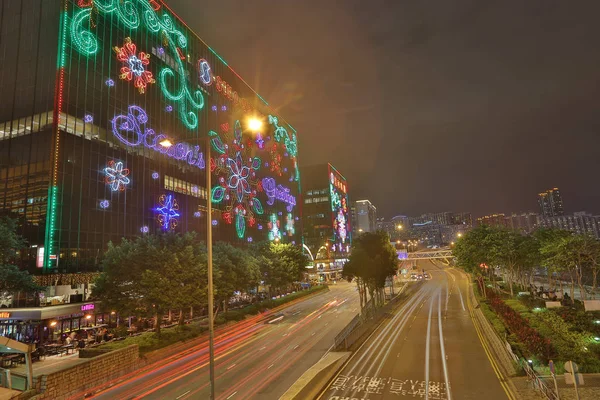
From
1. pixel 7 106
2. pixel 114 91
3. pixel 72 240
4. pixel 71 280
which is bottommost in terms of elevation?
pixel 71 280

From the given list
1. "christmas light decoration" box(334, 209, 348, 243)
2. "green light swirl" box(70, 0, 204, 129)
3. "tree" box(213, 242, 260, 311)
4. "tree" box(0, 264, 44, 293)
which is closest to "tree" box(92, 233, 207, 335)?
"tree" box(0, 264, 44, 293)

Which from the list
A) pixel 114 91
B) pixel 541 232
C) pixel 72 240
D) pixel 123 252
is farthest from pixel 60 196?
pixel 541 232

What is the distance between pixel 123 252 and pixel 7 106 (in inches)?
1061

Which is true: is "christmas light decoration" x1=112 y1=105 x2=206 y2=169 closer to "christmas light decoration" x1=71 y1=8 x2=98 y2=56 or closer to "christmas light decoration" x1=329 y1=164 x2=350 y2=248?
"christmas light decoration" x1=71 y1=8 x2=98 y2=56

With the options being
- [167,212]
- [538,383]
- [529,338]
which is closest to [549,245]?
[529,338]

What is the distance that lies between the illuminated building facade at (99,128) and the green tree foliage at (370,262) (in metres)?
22.3

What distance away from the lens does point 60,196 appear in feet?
137

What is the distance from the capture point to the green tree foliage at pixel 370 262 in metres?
48.7

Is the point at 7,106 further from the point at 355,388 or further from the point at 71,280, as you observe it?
the point at 355,388

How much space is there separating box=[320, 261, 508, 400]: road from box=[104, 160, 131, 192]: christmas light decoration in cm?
3737

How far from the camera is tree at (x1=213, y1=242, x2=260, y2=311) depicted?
43250mm

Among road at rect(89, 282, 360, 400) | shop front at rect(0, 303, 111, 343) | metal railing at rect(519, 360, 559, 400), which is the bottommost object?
road at rect(89, 282, 360, 400)

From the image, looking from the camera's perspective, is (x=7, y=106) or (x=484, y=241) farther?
(x=484, y=241)

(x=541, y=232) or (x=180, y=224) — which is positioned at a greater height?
(x=180, y=224)
